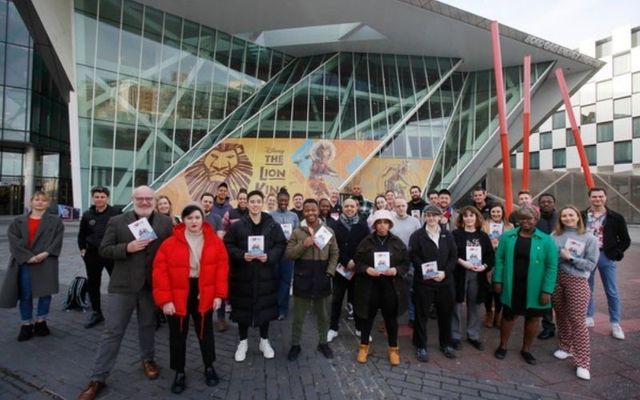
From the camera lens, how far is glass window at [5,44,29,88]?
2281 cm

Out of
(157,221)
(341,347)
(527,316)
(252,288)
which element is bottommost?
(341,347)

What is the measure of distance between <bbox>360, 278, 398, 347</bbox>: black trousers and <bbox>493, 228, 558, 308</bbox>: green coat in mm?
1343

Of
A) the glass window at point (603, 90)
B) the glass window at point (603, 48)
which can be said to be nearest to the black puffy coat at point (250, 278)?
the glass window at point (603, 90)

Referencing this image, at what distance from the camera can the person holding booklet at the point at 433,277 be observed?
3930 millimetres

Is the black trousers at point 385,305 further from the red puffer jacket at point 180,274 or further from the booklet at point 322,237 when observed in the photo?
the red puffer jacket at point 180,274

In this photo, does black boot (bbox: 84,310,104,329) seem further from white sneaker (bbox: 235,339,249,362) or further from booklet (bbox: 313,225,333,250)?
booklet (bbox: 313,225,333,250)

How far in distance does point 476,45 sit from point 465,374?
1975 cm

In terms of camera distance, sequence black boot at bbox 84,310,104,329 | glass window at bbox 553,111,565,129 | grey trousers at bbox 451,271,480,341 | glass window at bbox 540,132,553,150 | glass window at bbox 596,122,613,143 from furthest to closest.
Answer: glass window at bbox 540,132,553,150 → glass window at bbox 553,111,565,129 → glass window at bbox 596,122,613,143 → black boot at bbox 84,310,104,329 → grey trousers at bbox 451,271,480,341

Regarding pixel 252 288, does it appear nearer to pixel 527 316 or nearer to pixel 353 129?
pixel 527 316

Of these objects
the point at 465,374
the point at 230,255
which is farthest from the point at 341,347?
the point at 230,255

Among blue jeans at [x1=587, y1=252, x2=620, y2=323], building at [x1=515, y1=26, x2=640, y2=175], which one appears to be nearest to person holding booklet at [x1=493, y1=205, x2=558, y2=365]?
blue jeans at [x1=587, y1=252, x2=620, y2=323]

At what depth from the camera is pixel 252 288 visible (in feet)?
12.2

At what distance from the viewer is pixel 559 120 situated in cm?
3659

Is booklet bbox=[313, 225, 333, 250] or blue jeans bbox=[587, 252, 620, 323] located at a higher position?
booklet bbox=[313, 225, 333, 250]
